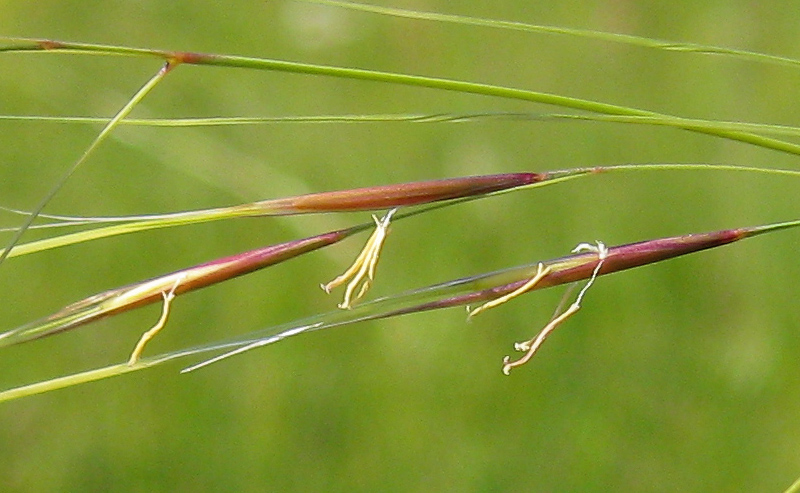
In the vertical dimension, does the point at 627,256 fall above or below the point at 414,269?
below

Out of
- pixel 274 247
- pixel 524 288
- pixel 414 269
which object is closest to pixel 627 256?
pixel 524 288

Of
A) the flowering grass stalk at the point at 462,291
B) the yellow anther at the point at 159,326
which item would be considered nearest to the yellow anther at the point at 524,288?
the flowering grass stalk at the point at 462,291

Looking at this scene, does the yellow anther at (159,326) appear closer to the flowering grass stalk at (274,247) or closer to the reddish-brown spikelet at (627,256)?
the flowering grass stalk at (274,247)

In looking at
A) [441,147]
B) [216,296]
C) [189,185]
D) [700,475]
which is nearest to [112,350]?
[216,296]

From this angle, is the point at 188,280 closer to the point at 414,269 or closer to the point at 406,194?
the point at 406,194

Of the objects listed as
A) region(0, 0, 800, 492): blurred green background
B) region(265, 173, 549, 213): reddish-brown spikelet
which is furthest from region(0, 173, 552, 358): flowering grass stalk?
region(0, 0, 800, 492): blurred green background

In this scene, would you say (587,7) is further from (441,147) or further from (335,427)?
(335,427)

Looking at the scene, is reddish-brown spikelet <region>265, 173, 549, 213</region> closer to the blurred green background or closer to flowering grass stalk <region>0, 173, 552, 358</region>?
flowering grass stalk <region>0, 173, 552, 358</region>

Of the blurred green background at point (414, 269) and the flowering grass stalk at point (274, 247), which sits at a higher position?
the blurred green background at point (414, 269)
